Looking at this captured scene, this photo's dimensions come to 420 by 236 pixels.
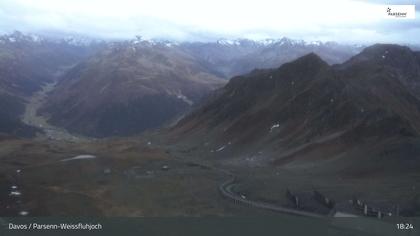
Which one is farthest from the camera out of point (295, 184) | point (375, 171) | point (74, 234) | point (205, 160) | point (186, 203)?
point (205, 160)

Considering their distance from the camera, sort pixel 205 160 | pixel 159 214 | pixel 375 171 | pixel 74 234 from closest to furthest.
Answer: pixel 74 234
pixel 159 214
pixel 375 171
pixel 205 160

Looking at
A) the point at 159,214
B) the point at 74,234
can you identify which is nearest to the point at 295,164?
the point at 159,214

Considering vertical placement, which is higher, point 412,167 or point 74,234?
point 74,234

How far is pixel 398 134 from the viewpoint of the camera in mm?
157500

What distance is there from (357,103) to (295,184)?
2800 inches

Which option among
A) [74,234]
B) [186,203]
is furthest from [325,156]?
[74,234]

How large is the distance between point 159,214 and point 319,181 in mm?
47256

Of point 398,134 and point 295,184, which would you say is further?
point 398,134

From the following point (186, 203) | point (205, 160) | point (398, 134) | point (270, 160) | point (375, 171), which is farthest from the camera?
point (205, 160)

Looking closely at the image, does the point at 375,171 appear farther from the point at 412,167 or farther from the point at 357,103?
the point at 357,103

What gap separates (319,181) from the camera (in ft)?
431

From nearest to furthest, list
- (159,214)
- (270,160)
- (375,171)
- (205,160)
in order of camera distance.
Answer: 1. (159,214)
2. (375,171)
3. (270,160)
4. (205,160)

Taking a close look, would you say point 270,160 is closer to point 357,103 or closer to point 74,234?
point 357,103

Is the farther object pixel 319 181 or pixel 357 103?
pixel 357 103
